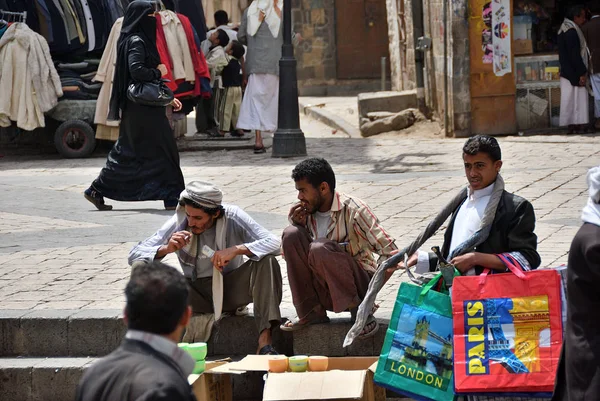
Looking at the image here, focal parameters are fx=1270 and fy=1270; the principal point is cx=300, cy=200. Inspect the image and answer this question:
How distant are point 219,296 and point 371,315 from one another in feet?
2.71

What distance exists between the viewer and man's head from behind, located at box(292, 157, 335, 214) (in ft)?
21.0

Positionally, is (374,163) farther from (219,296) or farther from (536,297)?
(536,297)

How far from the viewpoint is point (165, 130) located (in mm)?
10812

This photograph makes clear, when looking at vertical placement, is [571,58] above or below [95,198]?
above

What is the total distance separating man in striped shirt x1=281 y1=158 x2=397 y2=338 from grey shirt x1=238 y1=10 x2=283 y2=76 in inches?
347

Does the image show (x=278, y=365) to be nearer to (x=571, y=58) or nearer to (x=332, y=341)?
(x=332, y=341)

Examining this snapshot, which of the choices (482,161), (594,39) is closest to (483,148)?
(482,161)

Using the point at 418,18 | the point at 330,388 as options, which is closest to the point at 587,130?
the point at 418,18

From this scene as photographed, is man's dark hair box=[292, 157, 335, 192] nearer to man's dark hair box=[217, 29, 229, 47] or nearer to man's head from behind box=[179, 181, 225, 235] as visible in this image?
man's head from behind box=[179, 181, 225, 235]

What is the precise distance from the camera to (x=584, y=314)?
4.39 m

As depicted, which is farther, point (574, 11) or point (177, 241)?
point (574, 11)

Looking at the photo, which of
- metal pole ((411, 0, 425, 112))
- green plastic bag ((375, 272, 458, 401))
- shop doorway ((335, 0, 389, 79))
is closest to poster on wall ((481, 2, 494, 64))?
metal pole ((411, 0, 425, 112))

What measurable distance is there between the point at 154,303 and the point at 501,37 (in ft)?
42.6

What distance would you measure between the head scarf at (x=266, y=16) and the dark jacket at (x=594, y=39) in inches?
157
